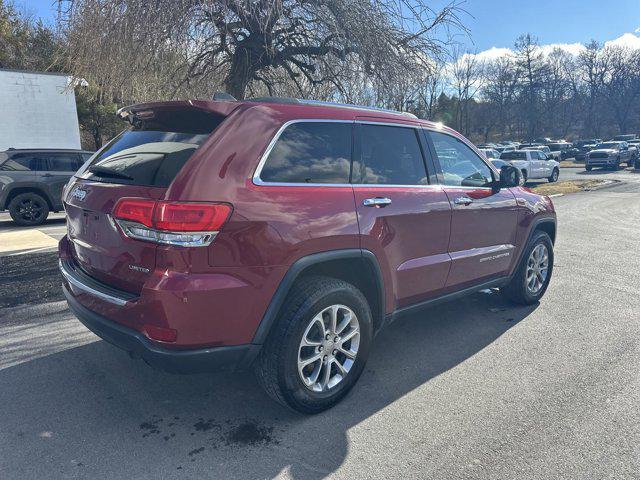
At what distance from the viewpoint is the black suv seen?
10.4 m

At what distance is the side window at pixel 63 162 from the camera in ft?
36.1

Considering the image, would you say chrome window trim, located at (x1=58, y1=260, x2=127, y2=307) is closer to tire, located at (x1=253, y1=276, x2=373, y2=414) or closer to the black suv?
tire, located at (x1=253, y1=276, x2=373, y2=414)

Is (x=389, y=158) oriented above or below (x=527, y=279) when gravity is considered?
above

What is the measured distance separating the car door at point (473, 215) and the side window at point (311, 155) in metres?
1.08

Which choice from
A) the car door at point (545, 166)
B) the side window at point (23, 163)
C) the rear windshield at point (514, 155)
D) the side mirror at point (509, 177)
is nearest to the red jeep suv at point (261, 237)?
the side mirror at point (509, 177)

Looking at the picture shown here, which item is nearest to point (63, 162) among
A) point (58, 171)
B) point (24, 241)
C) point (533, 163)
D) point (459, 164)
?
point (58, 171)

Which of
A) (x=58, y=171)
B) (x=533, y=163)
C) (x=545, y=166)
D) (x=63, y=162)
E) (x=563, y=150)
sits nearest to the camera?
(x=58, y=171)

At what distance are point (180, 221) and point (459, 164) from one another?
2.69 meters

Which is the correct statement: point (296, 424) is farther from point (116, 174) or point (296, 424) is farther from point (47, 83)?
point (47, 83)

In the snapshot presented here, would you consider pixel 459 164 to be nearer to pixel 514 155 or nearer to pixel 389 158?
pixel 389 158

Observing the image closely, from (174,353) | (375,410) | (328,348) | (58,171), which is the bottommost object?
(375,410)

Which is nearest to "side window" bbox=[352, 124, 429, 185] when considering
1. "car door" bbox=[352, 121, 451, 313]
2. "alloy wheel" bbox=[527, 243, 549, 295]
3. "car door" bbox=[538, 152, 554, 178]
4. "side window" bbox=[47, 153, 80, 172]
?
"car door" bbox=[352, 121, 451, 313]

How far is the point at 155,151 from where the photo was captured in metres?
2.87

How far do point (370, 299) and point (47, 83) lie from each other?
19.0 meters
